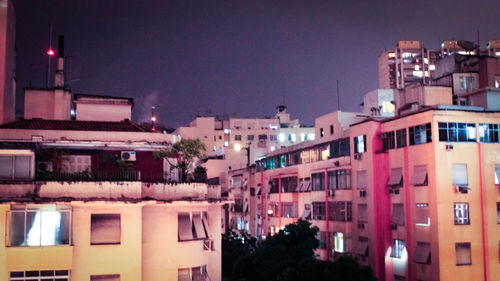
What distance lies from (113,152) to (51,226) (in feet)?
19.8

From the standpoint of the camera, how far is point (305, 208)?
5622 cm

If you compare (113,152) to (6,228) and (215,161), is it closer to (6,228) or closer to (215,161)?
(6,228)

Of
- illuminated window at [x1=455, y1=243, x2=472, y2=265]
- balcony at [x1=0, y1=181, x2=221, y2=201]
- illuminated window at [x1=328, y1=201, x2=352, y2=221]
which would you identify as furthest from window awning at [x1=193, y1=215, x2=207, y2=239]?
illuminated window at [x1=328, y1=201, x2=352, y2=221]

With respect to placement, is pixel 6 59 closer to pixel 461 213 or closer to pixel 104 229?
pixel 104 229

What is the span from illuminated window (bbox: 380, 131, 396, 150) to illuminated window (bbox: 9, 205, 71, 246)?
84.5 ft

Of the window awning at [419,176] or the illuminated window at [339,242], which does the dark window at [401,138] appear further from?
the illuminated window at [339,242]

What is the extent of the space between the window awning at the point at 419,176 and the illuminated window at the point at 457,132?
241cm

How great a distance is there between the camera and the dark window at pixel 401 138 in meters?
41.1

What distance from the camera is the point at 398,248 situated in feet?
136

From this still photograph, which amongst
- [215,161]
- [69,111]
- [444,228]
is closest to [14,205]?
[69,111]

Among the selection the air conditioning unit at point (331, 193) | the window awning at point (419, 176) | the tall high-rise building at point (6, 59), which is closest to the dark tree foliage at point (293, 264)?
the air conditioning unit at point (331, 193)

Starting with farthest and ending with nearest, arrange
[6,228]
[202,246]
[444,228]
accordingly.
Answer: [444,228], [202,246], [6,228]

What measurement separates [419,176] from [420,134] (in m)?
2.91

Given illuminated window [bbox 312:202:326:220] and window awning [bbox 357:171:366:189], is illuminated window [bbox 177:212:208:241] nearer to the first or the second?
window awning [bbox 357:171:366:189]
